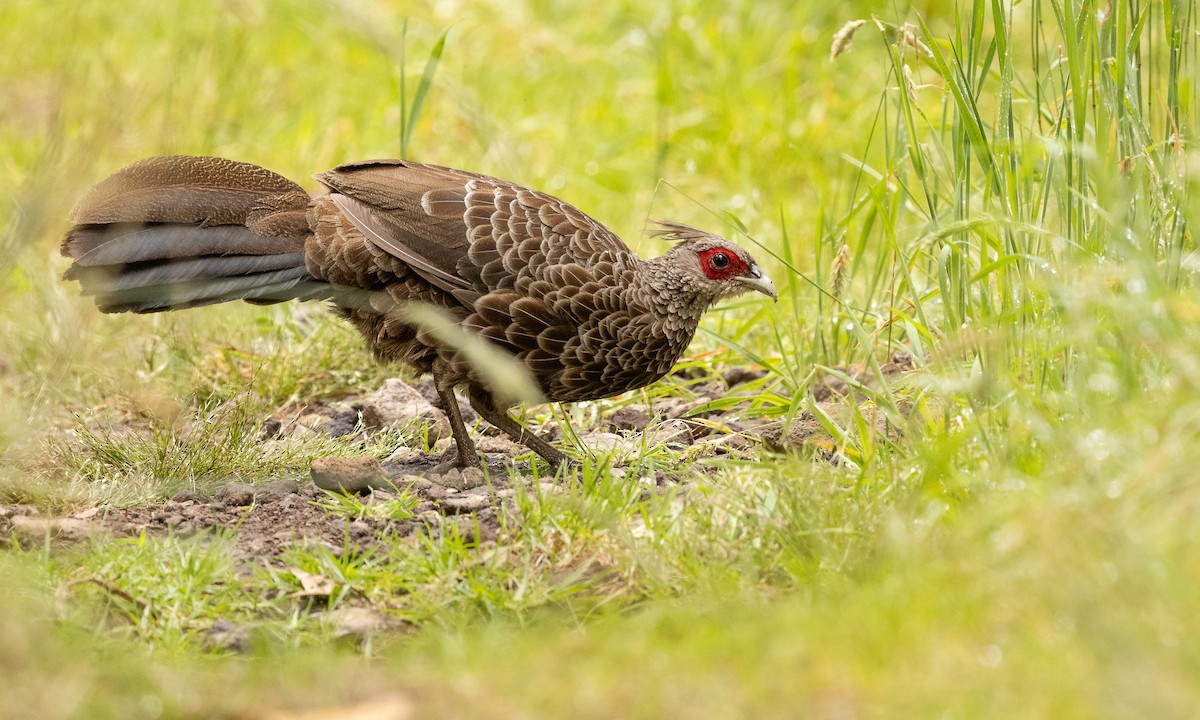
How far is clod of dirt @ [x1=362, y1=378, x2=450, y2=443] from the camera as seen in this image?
15.5ft

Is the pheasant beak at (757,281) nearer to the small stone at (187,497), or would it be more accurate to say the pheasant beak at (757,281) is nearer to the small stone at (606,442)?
the small stone at (606,442)

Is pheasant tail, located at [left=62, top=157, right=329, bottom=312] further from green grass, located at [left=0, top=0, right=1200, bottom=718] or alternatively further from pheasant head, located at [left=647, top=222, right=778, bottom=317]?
pheasant head, located at [left=647, top=222, right=778, bottom=317]

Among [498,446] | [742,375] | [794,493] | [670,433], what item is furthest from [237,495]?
[742,375]

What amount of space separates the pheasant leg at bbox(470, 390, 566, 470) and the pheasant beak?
93cm

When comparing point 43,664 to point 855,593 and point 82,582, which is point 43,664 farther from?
point 855,593

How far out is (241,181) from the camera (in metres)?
4.56

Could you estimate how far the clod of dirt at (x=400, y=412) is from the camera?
4.71m

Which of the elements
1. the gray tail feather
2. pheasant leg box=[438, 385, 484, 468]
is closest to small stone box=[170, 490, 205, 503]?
the gray tail feather

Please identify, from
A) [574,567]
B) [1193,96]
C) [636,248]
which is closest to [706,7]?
[636,248]

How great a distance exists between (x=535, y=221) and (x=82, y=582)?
196 cm

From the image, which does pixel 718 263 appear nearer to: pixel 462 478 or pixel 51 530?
pixel 462 478

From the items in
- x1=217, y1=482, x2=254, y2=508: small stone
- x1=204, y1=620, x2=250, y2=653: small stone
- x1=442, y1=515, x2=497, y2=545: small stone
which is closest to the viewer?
x1=204, y1=620, x2=250, y2=653: small stone

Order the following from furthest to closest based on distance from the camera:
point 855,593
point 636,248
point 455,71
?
1. point 455,71
2. point 636,248
3. point 855,593

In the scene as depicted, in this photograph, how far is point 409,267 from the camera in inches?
175
